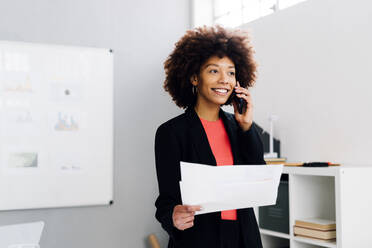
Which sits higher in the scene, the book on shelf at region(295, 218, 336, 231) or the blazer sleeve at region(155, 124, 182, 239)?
the blazer sleeve at region(155, 124, 182, 239)

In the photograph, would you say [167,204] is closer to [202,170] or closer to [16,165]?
[202,170]

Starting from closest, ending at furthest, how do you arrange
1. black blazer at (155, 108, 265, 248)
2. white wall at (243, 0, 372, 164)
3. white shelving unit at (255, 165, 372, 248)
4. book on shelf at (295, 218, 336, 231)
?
1. black blazer at (155, 108, 265, 248)
2. white shelving unit at (255, 165, 372, 248)
3. book on shelf at (295, 218, 336, 231)
4. white wall at (243, 0, 372, 164)

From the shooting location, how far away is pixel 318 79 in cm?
256

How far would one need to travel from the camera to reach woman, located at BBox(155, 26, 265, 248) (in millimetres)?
1261

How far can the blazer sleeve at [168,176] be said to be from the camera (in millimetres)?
1260

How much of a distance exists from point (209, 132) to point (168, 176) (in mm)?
196

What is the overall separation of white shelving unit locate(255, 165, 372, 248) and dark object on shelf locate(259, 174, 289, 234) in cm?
6

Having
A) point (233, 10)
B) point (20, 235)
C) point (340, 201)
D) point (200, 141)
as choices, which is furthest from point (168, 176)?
point (233, 10)

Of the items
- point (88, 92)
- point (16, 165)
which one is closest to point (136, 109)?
point (88, 92)

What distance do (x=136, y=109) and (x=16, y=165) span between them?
100cm

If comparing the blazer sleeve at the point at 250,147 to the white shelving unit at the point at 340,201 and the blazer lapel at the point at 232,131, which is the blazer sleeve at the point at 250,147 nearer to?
the blazer lapel at the point at 232,131

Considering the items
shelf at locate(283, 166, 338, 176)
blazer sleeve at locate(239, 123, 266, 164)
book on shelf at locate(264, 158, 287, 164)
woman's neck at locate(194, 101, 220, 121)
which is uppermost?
woman's neck at locate(194, 101, 220, 121)

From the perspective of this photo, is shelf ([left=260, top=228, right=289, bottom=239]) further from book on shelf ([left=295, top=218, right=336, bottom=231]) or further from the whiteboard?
the whiteboard

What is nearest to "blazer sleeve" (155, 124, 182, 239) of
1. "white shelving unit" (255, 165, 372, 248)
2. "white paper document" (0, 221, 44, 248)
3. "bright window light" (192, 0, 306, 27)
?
"white paper document" (0, 221, 44, 248)
